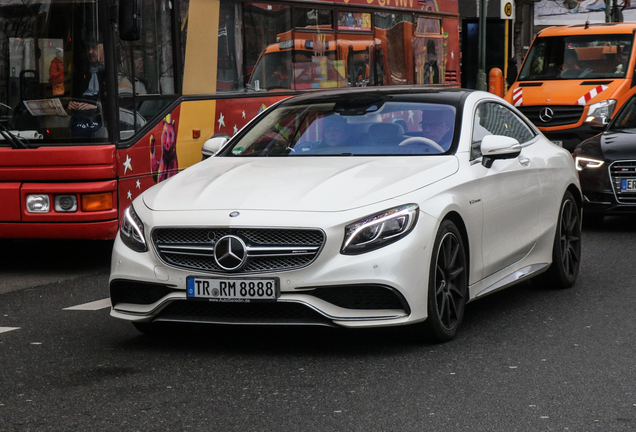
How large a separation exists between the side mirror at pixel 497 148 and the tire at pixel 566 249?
1.30m

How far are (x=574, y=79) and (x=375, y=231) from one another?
13088mm

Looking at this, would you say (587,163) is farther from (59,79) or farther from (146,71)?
(59,79)

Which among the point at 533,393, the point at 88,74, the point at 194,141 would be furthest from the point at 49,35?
the point at 533,393

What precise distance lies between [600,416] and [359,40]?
931 centimetres

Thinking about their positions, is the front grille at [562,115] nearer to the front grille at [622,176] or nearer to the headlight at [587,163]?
the headlight at [587,163]

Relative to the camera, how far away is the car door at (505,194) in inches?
260

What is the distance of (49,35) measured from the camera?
30.3ft

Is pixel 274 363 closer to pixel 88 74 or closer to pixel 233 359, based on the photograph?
pixel 233 359

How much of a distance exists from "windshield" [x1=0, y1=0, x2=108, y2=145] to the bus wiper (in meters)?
0.06

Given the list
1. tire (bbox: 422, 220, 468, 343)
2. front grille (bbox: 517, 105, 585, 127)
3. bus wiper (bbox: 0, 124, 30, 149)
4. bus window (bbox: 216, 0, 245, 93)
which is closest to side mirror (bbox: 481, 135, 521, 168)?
tire (bbox: 422, 220, 468, 343)

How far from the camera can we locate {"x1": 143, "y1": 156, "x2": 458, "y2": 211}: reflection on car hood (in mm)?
5719

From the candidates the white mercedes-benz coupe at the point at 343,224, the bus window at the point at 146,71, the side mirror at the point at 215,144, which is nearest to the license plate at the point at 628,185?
the white mercedes-benz coupe at the point at 343,224

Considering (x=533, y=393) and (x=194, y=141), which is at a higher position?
(x=194, y=141)

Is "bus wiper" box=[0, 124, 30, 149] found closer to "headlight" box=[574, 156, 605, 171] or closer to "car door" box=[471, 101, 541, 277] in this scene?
"car door" box=[471, 101, 541, 277]
